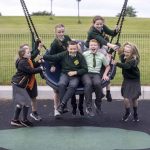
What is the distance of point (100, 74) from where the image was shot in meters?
8.09

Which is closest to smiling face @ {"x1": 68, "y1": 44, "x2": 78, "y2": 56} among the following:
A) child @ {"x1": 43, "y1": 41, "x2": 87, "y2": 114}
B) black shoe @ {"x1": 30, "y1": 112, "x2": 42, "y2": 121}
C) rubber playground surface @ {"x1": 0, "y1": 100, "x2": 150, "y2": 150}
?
child @ {"x1": 43, "y1": 41, "x2": 87, "y2": 114}

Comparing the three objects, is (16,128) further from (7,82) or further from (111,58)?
(7,82)

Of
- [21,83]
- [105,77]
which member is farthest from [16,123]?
[105,77]

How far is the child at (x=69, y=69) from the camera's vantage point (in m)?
7.73

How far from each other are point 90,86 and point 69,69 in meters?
0.44

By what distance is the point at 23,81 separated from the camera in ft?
25.5

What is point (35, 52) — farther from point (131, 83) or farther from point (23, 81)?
point (131, 83)

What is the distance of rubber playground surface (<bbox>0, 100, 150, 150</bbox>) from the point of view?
6.67 meters

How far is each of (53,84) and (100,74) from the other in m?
0.74

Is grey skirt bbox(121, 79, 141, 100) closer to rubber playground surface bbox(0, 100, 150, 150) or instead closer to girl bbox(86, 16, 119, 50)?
rubber playground surface bbox(0, 100, 150, 150)

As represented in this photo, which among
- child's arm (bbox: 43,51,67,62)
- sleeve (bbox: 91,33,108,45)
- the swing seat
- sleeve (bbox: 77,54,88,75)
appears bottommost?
the swing seat

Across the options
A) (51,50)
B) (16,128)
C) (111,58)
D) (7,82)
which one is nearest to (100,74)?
(111,58)

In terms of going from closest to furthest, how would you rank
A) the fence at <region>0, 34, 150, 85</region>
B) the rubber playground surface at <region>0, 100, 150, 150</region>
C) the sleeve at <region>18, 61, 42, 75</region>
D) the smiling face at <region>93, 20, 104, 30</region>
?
the rubber playground surface at <region>0, 100, 150, 150</region>
the sleeve at <region>18, 61, 42, 75</region>
the smiling face at <region>93, 20, 104, 30</region>
the fence at <region>0, 34, 150, 85</region>

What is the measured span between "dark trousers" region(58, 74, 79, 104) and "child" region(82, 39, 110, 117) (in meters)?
0.15
